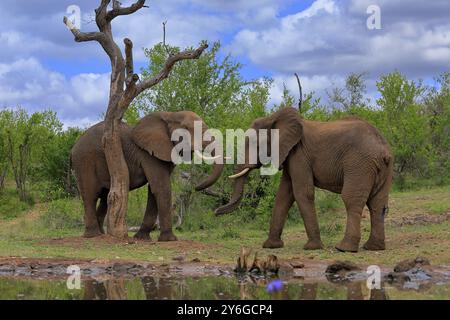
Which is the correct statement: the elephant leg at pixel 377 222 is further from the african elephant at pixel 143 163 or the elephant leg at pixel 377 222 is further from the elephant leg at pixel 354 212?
the african elephant at pixel 143 163

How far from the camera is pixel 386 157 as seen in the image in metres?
15.8

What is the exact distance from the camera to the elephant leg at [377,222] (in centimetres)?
1595

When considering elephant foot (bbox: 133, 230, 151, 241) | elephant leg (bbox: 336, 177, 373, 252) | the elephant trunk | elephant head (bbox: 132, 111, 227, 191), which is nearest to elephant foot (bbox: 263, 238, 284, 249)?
the elephant trunk

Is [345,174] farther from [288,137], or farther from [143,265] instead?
[143,265]

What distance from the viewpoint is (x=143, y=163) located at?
1798 cm

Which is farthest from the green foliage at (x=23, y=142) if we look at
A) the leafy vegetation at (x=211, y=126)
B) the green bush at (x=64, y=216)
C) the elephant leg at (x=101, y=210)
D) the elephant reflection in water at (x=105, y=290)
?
the elephant reflection in water at (x=105, y=290)

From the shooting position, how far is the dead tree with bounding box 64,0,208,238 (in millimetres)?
17516

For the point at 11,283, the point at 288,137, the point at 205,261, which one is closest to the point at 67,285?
the point at 11,283

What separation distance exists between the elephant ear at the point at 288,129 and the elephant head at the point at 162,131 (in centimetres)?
173

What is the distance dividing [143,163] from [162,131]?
2.64 ft
